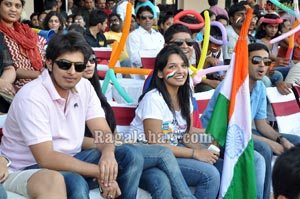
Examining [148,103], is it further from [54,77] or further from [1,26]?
[1,26]

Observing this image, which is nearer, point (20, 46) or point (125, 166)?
point (125, 166)

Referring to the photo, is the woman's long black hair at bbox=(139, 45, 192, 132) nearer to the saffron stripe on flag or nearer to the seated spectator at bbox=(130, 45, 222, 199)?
the seated spectator at bbox=(130, 45, 222, 199)

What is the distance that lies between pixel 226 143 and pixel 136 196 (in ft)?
2.75

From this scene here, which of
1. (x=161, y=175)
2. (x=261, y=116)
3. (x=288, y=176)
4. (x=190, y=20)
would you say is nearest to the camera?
(x=288, y=176)

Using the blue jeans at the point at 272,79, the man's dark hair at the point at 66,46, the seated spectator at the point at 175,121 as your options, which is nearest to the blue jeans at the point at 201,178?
the seated spectator at the point at 175,121

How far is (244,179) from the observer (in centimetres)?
393

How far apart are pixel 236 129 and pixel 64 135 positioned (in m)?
1.32

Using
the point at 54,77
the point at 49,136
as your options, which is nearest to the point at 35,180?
the point at 49,136

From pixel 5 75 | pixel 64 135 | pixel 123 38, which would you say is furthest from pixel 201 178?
pixel 123 38

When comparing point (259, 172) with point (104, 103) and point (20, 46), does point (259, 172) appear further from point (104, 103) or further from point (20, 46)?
point (20, 46)

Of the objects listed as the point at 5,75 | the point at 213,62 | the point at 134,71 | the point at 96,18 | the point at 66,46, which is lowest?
the point at 213,62

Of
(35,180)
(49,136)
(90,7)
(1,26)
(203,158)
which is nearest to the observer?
(35,180)

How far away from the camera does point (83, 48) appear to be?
327 cm

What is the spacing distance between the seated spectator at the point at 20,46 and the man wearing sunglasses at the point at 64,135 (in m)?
1.01
